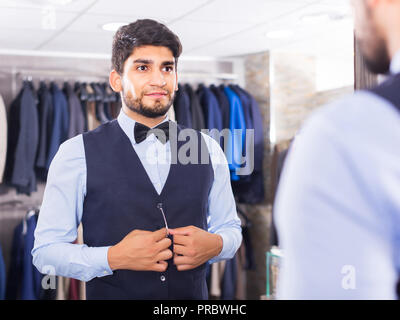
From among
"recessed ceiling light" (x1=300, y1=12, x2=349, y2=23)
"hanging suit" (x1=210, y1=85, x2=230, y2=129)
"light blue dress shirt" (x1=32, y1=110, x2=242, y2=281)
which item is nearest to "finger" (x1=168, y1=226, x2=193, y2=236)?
"light blue dress shirt" (x1=32, y1=110, x2=242, y2=281)

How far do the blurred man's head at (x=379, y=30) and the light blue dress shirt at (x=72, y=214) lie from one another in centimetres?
91

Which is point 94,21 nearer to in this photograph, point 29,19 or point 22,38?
point 29,19

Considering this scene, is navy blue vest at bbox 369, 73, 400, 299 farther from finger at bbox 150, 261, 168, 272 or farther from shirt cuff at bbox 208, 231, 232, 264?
shirt cuff at bbox 208, 231, 232, 264

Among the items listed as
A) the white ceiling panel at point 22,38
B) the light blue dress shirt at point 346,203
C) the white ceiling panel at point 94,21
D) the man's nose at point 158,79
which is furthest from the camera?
the white ceiling panel at point 22,38

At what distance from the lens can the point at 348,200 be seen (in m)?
0.47

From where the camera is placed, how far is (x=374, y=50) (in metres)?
0.55

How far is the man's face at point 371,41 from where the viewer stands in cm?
54

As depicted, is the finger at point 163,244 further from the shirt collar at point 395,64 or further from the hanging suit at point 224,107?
the hanging suit at point 224,107

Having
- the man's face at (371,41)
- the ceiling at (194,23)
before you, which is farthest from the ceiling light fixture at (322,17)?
the man's face at (371,41)

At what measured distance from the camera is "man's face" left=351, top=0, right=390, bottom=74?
543 millimetres

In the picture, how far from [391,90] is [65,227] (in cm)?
103

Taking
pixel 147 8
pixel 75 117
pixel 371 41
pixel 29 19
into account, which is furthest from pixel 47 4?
pixel 371 41

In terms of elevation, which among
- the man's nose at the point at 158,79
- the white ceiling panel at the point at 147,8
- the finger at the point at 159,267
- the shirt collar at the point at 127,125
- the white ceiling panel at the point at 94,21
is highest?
the white ceiling panel at the point at 94,21
